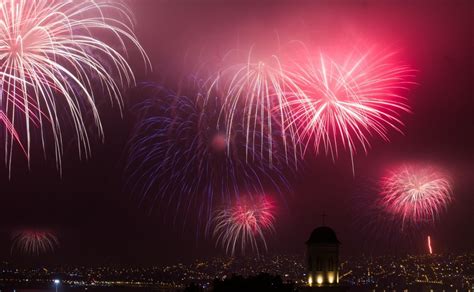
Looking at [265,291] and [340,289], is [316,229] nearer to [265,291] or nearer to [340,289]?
[340,289]

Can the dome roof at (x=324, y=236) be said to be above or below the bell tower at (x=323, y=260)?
above

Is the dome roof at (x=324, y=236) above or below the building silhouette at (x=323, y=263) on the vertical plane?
above

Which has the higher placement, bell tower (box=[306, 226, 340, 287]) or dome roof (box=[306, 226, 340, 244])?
dome roof (box=[306, 226, 340, 244])

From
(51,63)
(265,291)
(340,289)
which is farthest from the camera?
(340,289)

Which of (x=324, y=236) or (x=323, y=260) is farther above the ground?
(x=324, y=236)

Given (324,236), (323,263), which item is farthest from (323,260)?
(324,236)

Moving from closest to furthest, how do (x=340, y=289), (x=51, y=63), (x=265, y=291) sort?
1. (x=51, y=63)
2. (x=265, y=291)
3. (x=340, y=289)

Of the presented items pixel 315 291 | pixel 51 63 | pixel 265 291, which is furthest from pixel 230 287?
pixel 51 63

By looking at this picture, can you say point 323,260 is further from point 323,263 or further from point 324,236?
point 324,236
